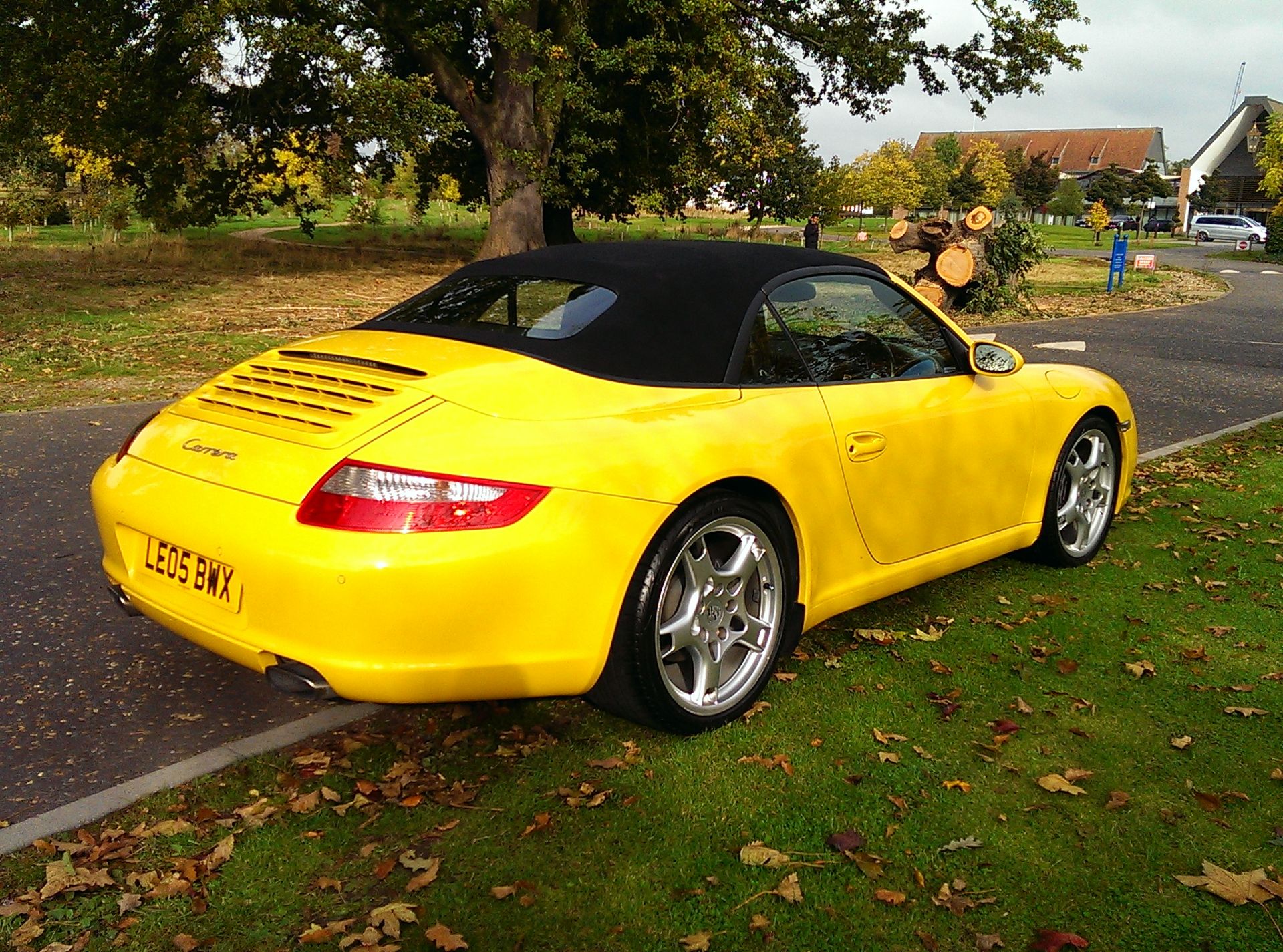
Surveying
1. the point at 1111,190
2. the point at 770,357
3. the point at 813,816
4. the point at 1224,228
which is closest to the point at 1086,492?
the point at 770,357

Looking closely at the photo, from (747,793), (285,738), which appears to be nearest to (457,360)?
(285,738)

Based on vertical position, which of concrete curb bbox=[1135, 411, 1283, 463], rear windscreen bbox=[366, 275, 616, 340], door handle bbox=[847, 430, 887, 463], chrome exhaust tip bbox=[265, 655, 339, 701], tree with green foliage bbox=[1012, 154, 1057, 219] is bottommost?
concrete curb bbox=[1135, 411, 1283, 463]

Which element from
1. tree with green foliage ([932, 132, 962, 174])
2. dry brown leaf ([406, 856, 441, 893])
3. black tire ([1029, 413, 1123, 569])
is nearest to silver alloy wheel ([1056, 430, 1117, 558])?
black tire ([1029, 413, 1123, 569])

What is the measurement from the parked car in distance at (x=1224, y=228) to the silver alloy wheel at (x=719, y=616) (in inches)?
2931

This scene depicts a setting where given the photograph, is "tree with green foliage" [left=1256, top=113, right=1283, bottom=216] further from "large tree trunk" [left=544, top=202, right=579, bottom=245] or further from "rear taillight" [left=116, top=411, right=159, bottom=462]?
"rear taillight" [left=116, top=411, right=159, bottom=462]

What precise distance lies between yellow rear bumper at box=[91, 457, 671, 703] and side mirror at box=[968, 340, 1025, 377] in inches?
79.2

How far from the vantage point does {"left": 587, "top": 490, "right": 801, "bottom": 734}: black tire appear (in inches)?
129

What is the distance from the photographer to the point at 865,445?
4.02m

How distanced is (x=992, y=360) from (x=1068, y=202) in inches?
3779

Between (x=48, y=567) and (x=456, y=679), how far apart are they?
3.07 metres

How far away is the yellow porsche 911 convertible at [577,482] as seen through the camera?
2959 mm

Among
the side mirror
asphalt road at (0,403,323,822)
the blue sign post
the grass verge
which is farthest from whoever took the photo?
the blue sign post

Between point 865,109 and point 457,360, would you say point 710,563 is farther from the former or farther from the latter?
point 865,109

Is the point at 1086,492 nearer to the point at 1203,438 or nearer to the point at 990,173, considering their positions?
the point at 1203,438
